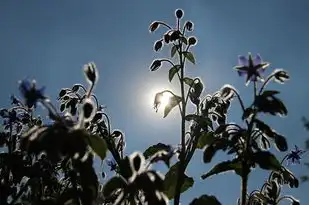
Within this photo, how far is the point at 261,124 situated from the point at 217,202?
712 millimetres

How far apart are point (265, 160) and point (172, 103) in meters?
1.74

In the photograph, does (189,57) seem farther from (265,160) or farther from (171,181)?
(265,160)

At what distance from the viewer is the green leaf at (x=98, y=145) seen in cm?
283

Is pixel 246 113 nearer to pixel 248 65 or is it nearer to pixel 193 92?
pixel 248 65

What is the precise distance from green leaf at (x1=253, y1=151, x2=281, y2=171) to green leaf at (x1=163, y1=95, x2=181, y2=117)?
1.63m

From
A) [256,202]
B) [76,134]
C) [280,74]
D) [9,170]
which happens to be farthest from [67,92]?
[76,134]

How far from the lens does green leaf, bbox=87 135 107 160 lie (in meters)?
2.83

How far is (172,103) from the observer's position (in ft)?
15.9

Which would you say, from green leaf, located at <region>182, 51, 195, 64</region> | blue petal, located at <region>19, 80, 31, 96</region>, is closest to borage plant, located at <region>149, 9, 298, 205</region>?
green leaf, located at <region>182, 51, 195, 64</region>

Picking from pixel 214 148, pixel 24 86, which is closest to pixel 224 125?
pixel 214 148

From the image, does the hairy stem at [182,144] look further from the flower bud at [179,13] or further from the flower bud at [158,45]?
the flower bud at [179,13]

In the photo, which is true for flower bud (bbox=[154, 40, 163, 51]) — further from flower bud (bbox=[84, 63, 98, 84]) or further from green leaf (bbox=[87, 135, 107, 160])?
green leaf (bbox=[87, 135, 107, 160])

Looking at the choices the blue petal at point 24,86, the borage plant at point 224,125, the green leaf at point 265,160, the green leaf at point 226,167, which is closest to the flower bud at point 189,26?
the borage plant at point 224,125

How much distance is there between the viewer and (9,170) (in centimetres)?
458
